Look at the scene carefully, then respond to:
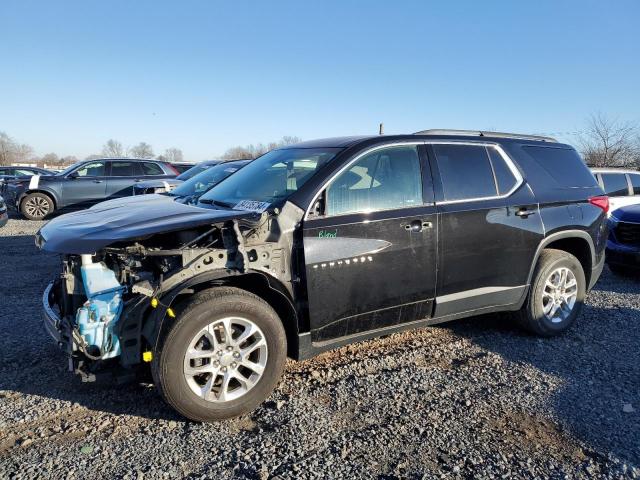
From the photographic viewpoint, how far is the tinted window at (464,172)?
3904 mm

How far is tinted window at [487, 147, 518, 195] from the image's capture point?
4.20 m

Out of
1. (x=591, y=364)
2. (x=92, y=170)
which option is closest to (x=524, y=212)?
(x=591, y=364)

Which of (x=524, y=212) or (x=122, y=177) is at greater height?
(x=122, y=177)

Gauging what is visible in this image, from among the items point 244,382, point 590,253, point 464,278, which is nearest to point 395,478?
point 244,382

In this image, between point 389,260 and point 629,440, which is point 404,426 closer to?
point 389,260

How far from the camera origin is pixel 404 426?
9.78 feet

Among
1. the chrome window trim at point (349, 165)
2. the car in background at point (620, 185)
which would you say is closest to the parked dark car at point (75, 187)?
the chrome window trim at point (349, 165)

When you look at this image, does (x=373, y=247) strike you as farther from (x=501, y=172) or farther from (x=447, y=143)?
(x=501, y=172)

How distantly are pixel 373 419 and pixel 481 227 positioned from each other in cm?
185

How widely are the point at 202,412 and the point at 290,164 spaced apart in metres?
2.07

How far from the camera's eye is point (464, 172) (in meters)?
4.02

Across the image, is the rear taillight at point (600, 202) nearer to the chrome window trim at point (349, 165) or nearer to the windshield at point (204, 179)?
the chrome window trim at point (349, 165)

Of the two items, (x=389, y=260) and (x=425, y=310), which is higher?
(x=389, y=260)

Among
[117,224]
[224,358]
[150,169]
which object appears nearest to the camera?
[224,358]
